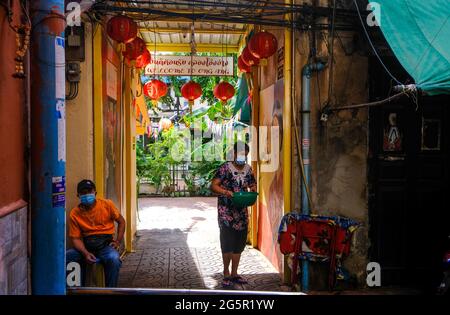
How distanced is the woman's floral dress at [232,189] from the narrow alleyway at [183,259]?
93 centimetres

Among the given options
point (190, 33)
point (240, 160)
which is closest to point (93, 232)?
point (240, 160)

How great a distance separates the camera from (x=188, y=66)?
8.80 meters

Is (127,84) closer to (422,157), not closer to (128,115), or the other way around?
(128,115)

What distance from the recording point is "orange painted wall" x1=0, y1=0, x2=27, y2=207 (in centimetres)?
315

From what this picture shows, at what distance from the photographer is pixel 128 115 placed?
28.1ft

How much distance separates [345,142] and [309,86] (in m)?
0.92

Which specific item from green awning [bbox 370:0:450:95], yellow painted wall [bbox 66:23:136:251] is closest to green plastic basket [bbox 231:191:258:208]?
yellow painted wall [bbox 66:23:136:251]

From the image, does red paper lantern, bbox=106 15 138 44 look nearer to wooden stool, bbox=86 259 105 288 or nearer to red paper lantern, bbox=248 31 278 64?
red paper lantern, bbox=248 31 278 64

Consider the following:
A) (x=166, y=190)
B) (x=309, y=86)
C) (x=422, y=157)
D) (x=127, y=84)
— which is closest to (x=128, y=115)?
(x=127, y=84)

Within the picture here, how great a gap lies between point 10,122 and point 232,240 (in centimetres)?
369

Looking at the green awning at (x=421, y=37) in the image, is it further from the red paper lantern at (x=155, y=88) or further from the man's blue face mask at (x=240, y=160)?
the red paper lantern at (x=155, y=88)

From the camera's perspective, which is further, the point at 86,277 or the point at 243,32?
the point at 243,32

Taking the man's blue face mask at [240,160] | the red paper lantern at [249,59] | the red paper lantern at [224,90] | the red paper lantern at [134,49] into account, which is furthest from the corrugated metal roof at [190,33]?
the man's blue face mask at [240,160]

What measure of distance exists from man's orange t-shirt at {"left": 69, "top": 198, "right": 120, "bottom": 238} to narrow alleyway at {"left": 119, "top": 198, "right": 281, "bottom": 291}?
134 cm
